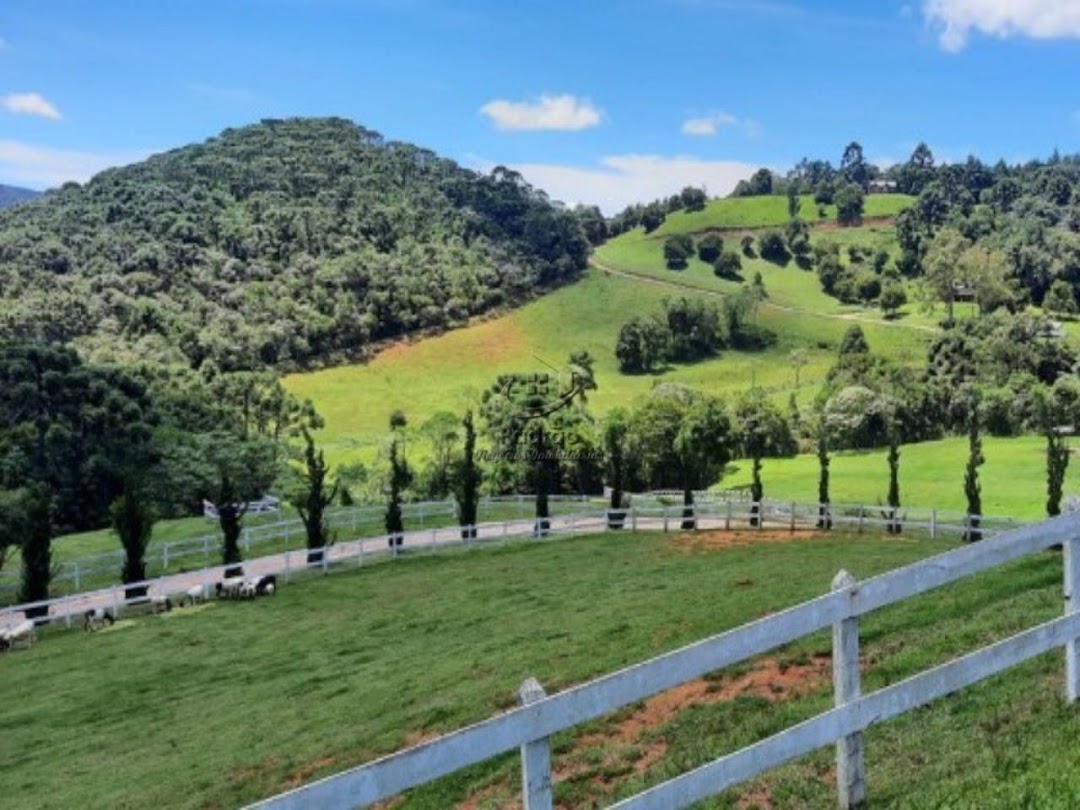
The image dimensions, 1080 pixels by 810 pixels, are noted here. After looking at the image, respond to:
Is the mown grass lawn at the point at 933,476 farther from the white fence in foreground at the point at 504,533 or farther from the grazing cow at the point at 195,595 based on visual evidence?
the grazing cow at the point at 195,595

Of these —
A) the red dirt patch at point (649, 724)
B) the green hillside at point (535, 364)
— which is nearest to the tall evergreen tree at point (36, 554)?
the red dirt patch at point (649, 724)

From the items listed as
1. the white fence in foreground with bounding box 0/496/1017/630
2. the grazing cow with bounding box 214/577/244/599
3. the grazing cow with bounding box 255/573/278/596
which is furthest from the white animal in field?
the grazing cow with bounding box 255/573/278/596

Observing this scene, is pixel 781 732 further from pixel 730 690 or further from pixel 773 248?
pixel 773 248

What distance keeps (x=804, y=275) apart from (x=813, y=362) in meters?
51.4

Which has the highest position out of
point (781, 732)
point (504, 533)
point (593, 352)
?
point (593, 352)

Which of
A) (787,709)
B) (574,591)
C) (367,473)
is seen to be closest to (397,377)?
(367,473)

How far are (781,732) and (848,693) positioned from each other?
47 centimetres

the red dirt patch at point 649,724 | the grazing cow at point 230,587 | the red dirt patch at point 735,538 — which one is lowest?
the grazing cow at point 230,587

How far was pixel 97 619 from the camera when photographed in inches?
1124

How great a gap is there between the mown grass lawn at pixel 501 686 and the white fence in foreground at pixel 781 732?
52 cm

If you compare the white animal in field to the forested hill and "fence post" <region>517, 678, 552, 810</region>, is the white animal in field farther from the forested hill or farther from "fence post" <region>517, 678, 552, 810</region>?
the forested hill

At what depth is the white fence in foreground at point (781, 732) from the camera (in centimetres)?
402

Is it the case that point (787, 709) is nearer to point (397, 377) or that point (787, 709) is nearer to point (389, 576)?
point (389, 576)

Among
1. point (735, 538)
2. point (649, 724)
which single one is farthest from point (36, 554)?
point (649, 724)
